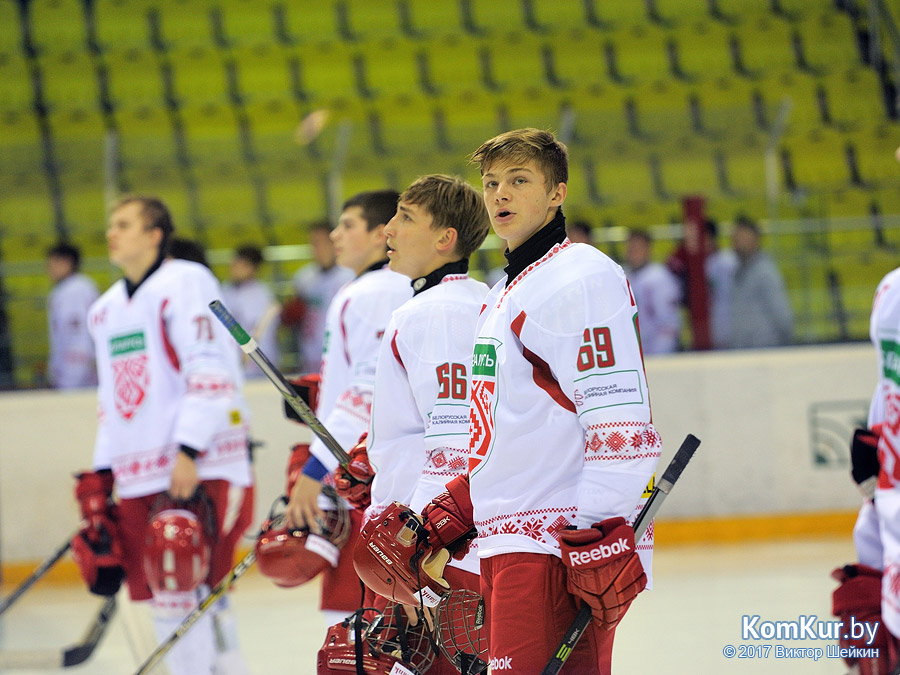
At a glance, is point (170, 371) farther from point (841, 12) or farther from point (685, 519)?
point (841, 12)

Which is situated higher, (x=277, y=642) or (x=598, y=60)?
(x=598, y=60)

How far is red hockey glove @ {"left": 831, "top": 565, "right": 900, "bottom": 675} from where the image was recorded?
2.53 meters

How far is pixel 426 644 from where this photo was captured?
282cm

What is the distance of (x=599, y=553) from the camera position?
Result: 2.00 metres

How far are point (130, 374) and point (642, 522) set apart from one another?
90.1 inches

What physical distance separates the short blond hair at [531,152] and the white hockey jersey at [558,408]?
0.55ft

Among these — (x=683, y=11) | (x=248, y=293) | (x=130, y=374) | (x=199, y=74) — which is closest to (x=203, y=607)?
(x=130, y=374)

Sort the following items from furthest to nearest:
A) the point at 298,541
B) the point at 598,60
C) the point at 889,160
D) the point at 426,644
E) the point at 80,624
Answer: the point at 598,60 < the point at 889,160 < the point at 80,624 < the point at 298,541 < the point at 426,644

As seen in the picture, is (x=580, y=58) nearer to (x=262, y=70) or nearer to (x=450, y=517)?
(x=262, y=70)

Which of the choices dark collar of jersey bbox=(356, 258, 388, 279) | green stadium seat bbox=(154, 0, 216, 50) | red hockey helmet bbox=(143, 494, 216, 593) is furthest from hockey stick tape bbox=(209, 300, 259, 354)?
green stadium seat bbox=(154, 0, 216, 50)

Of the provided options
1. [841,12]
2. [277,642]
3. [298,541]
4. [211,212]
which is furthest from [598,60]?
[298,541]

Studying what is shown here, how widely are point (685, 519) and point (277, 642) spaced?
9.45 feet

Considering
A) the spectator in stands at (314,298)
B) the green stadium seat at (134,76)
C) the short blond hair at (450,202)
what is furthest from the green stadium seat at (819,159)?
the short blond hair at (450,202)

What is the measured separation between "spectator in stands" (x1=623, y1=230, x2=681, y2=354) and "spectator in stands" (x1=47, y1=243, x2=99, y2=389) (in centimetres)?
342
